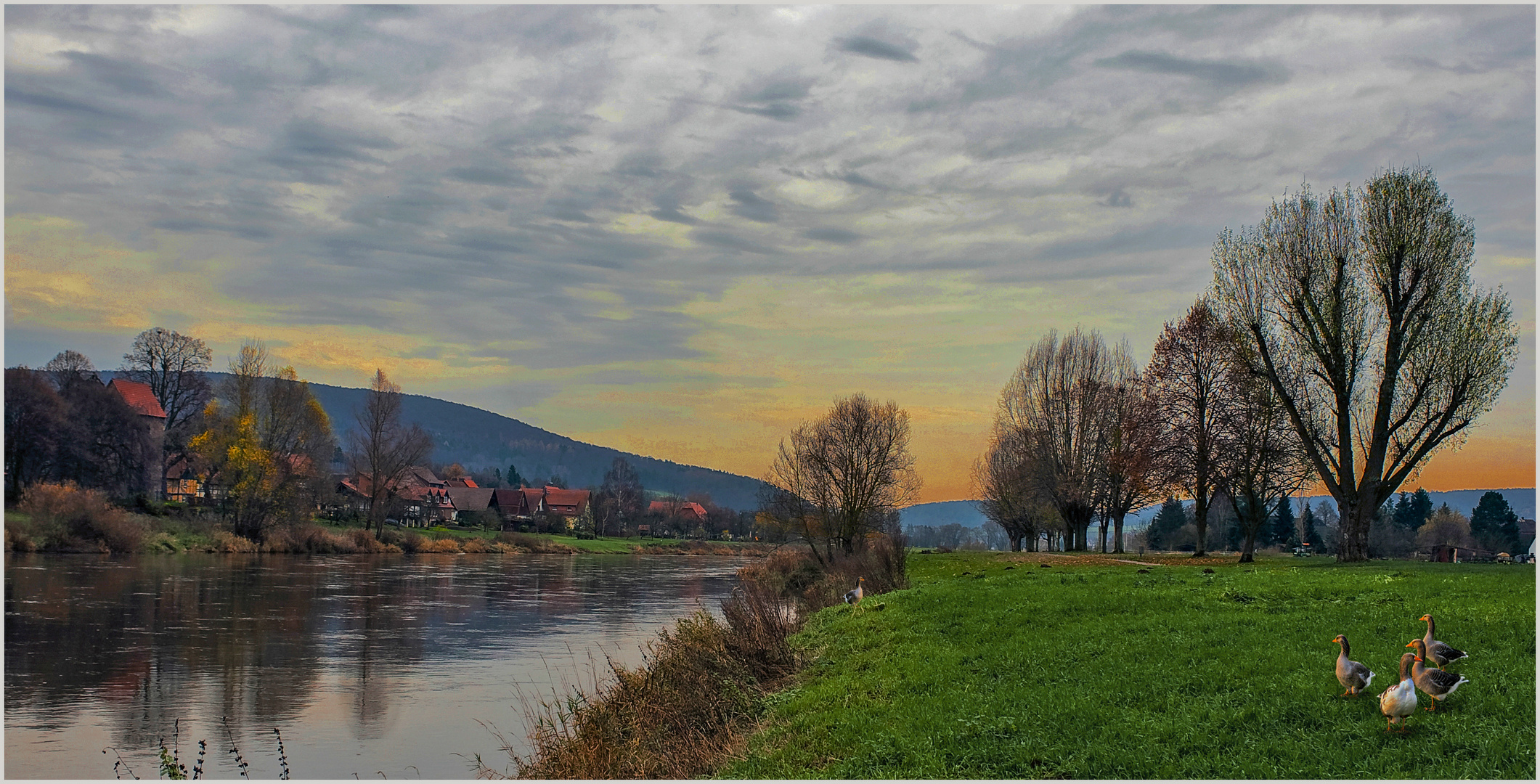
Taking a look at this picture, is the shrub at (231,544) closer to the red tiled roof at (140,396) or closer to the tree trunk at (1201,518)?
the red tiled roof at (140,396)

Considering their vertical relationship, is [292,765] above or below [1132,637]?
below

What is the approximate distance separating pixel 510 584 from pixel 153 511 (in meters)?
34.4

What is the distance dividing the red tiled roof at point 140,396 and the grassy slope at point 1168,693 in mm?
79069

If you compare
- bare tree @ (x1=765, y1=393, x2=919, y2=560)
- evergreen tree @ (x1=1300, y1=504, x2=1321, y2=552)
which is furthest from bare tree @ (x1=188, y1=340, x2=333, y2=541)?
evergreen tree @ (x1=1300, y1=504, x2=1321, y2=552)

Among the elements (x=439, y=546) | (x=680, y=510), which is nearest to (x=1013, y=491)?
Answer: (x=439, y=546)

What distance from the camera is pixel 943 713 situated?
11.8 meters

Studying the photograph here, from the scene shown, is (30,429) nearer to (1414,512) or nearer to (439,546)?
(439,546)

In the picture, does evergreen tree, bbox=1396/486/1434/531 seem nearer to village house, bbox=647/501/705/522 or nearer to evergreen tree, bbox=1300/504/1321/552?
evergreen tree, bbox=1300/504/1321/552

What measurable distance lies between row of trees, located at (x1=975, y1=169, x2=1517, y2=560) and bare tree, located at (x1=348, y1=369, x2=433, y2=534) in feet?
193

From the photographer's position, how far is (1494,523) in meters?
97.8

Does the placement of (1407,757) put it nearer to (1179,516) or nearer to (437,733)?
(437,733)

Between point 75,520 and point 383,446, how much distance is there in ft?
95.9

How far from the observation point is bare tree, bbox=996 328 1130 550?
5747 centimetres

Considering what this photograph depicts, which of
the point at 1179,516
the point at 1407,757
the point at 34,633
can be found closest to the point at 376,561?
the point at 34,633
